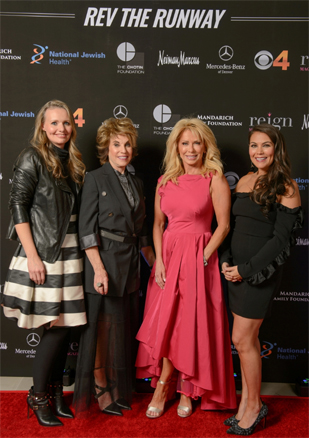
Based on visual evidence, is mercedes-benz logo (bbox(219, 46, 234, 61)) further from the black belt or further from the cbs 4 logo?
the black belt

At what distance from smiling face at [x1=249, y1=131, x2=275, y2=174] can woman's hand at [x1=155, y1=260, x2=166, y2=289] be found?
100 cm

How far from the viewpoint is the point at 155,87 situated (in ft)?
10.3

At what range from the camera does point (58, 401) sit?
8.79 feet

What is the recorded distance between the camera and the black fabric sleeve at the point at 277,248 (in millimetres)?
2303

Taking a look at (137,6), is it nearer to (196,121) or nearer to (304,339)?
(196,121)

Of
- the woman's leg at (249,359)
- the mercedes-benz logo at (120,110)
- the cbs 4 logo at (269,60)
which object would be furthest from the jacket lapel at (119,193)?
the cbs 4 logo at (269,60)

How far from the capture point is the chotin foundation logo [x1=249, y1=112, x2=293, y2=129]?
315cm

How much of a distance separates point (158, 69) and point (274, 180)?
59.4 inches

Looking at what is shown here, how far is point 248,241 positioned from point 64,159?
4.65 ft

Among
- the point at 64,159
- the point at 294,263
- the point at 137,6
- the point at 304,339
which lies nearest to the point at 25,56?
the point at 137,6

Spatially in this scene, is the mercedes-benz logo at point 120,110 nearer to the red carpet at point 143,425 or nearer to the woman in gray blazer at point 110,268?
the woman in gray blazer at point 110,268

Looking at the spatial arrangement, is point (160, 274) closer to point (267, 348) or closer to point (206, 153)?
point (206, 153)

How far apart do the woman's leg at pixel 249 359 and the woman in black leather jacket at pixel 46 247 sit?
111cm

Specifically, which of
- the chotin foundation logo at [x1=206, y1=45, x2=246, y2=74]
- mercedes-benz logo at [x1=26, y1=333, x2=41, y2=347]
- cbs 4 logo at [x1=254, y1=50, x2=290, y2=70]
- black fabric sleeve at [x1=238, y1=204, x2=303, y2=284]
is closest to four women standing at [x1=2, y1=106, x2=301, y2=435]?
black fabric sleeve at [x1=238, y1=204, x2=303, y2=284]
